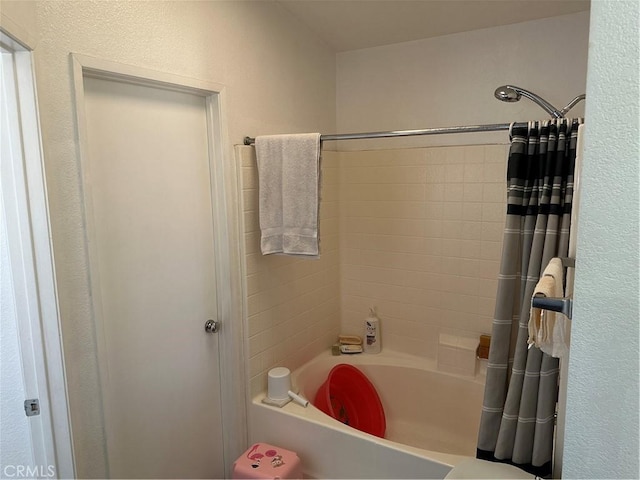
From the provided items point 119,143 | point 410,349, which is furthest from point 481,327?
point 119,143

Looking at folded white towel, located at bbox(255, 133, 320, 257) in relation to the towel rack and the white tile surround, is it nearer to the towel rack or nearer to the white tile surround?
the white tile surround

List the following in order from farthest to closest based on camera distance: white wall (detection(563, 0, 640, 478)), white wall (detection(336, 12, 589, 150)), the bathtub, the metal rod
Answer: white wall (detection(336, 12, 589, 150)), the bathtub, the metal rod, white wall (detection(563, 0, 640, 478))

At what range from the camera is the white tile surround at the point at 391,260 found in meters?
2.31

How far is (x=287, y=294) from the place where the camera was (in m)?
2.41

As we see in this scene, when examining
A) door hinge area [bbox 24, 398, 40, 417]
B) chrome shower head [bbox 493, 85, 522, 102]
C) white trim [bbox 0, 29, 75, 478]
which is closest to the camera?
white trim [bbox 0, 29, 75, 478]

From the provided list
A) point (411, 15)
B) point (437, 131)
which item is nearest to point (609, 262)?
point (437, 131)

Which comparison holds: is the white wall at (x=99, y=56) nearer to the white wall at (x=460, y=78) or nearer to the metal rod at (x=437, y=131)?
the metal rod at (x=437, y=131)

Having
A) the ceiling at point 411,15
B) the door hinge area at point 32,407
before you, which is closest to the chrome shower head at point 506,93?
the ceiling at point 411,15

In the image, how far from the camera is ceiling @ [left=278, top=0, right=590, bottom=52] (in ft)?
6.91

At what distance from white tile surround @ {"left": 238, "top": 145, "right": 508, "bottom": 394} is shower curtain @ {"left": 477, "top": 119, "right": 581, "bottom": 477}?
0.95m

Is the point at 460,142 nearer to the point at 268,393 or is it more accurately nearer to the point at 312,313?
the point at 312,313

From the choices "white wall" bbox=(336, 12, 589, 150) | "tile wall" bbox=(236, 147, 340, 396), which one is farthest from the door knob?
"white wall" bbox=(336, 12, 589, 150)

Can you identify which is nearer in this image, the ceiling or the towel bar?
the towel bar

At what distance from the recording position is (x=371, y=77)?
8.93 ft
